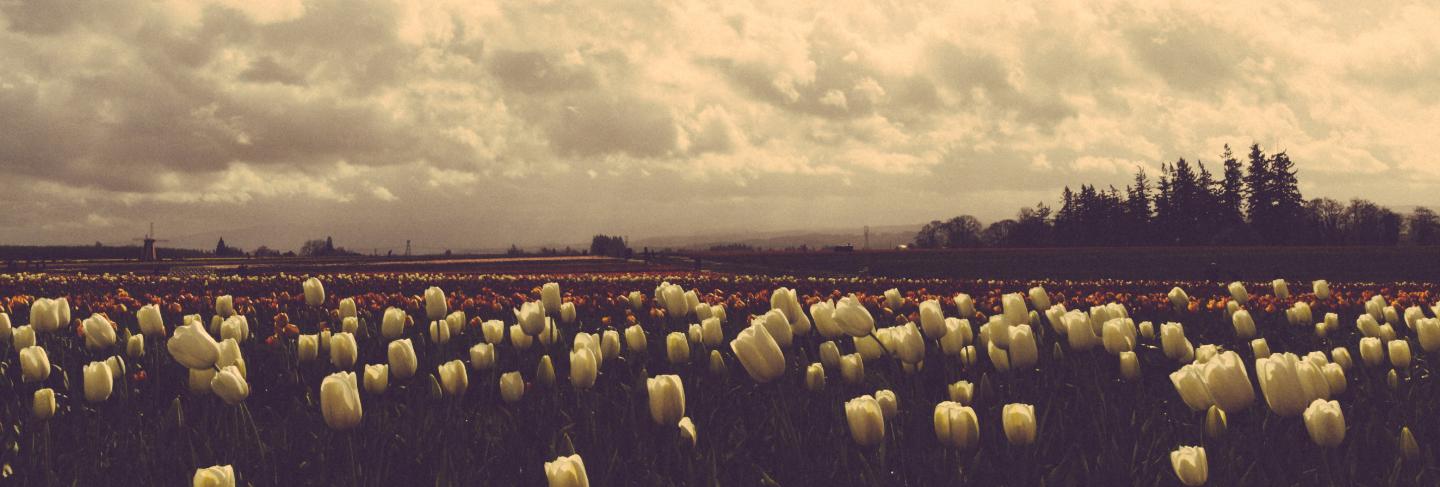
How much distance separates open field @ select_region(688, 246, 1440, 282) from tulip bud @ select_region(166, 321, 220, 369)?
30.0 metres

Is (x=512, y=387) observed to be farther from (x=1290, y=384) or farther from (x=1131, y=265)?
(x=1131, y=265)

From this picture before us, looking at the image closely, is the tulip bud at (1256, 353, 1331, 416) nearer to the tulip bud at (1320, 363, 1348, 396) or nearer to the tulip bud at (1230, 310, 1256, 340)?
the tulip bud at (1320, 363, 1348, 396)

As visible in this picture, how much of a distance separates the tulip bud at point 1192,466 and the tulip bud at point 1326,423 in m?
0.47

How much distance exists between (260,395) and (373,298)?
4897mm

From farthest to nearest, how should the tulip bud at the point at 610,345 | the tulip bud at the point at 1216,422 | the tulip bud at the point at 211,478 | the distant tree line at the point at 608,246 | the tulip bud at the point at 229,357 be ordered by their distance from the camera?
the distant tree line at the point at 608,246, the tulip bud at the point at 610,345, the tulip bud at the point at 229,357, the tulip bud at the point at 1216,422, the tulip bud at the point at 211,478

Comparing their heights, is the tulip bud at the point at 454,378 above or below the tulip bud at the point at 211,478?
above

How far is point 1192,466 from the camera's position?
2.29 m

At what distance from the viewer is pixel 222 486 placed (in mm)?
2096

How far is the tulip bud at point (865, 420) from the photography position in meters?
2.64

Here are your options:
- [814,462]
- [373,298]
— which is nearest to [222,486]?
[814,462]

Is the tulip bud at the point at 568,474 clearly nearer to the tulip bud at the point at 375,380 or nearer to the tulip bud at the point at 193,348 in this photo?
the tulip bud at the point at 375,380

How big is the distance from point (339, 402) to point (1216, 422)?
2.94 m

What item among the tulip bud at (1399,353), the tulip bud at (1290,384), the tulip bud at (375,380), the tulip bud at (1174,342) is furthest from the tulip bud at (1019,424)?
the tulip bud at (1399,353)

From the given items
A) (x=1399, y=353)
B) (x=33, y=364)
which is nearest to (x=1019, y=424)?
(x=1399, y=353)
